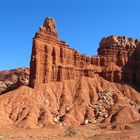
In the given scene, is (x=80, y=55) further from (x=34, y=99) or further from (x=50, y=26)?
(x=34, y=99)

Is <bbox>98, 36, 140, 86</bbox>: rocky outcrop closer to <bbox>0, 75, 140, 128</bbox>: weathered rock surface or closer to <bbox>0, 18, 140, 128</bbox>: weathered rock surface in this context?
→ <bbox>0, 18, 140, 128</bbox>: weathered rock surface

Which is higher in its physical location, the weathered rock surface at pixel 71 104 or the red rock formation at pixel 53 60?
the red rock formation at pixel 53 60

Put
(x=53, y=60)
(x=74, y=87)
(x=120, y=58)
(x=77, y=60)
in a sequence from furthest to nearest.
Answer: (x=120, y=58) → (x=77, y=60) → (x=53, y=60) → (x=74, y=87)

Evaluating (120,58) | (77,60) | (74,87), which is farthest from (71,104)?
(120,58)

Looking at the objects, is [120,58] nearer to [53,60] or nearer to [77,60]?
[77,60]

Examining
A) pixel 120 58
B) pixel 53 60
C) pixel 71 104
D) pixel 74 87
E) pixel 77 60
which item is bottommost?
pixel 71 104

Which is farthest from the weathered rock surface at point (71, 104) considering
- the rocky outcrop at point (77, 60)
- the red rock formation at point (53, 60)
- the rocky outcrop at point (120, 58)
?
the rocky outcrop at point (120, 58)

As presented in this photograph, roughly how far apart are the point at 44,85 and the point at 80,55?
23742 millimetres

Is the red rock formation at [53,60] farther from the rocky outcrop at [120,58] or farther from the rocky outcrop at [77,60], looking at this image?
the rocky outcrop at [120,58]

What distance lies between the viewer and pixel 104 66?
16125 centimetres

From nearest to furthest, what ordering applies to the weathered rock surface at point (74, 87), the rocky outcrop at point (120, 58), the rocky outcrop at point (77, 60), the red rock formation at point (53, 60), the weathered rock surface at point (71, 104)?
the weathered rock surface at point (71, 104), the weathered rock surface at point (74, 87), the red rock formation at point (53, 60), the rocky outcrop at point (77, 60), the rocky outcrop at point (120, 58)

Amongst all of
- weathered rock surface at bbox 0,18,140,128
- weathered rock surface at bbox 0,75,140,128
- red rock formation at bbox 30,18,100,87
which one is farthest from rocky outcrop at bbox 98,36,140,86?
red rock formation at bbox 30,18,100,87

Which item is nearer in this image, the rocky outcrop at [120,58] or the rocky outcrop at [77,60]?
the rocky outcrop at [77,60]

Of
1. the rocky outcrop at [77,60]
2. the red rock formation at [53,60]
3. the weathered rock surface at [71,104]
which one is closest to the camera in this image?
the weathered rock surface at [71,104]
